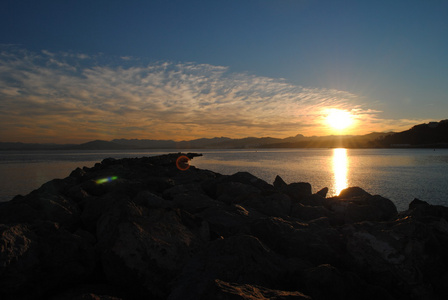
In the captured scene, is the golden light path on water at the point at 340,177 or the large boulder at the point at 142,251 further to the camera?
the golden light path on water at the point at 340,177

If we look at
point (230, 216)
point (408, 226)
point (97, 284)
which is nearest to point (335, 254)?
point (408, 226)

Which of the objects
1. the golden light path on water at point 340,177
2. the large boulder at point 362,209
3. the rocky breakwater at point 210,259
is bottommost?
the golden light path on water at point 340,177

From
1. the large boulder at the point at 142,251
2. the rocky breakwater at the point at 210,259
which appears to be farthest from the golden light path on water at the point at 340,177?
the large boulder at the point at 142,251

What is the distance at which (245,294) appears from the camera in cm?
281

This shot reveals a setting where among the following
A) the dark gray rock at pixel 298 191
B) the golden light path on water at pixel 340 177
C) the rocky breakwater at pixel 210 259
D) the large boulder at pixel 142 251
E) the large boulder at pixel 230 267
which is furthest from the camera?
the golden light path on water at pixel 340 177

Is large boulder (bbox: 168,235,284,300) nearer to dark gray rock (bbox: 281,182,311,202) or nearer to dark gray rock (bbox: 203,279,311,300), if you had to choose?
dark gray rock (bbox: 203,279,311,300)

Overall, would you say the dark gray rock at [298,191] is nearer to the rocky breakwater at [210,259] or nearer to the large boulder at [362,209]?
the large boulder at [362,209]

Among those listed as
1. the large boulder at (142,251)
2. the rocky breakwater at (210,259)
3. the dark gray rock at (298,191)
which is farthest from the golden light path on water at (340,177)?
the large boulder at (142,251)

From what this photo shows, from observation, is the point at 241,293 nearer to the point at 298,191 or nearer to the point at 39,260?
the point at 39,260

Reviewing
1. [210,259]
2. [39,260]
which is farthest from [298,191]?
[39,260]

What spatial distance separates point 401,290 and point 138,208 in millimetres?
4215

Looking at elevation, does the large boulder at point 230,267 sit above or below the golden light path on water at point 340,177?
above

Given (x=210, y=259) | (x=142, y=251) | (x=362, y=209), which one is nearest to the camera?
(x=210, y=259)

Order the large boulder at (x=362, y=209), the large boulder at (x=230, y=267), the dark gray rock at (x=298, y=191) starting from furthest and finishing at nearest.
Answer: the dark gray rock at (x=298, y=191) < the large boulder at (x=362, y=209) < the large boulder at (x=230, y=267)
